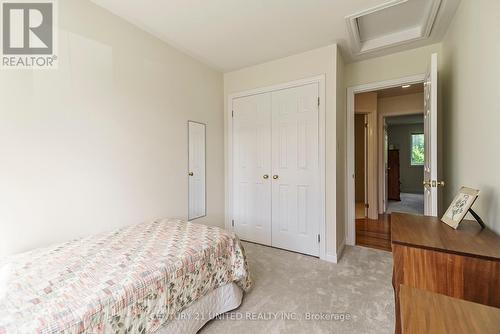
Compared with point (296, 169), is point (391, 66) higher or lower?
higher

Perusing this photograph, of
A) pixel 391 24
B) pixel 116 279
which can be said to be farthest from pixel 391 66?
pixel 116 279

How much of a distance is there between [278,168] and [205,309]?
5.76 ft

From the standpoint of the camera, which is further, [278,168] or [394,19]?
[278,168]

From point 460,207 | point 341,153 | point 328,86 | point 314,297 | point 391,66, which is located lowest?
point 314,297

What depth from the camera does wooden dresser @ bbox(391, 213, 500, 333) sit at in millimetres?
916

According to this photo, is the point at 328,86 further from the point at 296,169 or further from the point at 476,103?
the point at 476,103

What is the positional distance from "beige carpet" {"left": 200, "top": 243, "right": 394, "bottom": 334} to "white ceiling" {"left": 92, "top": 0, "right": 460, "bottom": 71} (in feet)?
7.80

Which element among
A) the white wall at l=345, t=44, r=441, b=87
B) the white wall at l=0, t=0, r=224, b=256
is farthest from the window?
the white wall at l=0, t=0, r=224, b=256

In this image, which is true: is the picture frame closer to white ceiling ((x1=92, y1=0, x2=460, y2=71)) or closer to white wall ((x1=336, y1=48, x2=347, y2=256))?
white wall ((x1=336, y1=48, x2=347, y2=256))

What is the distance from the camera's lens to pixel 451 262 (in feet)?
3.20

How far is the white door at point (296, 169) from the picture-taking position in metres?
2.61

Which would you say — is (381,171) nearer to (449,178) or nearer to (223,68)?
(449,178)

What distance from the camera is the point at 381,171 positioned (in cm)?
450

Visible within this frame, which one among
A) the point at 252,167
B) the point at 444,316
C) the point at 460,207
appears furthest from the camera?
the point at 252,167
